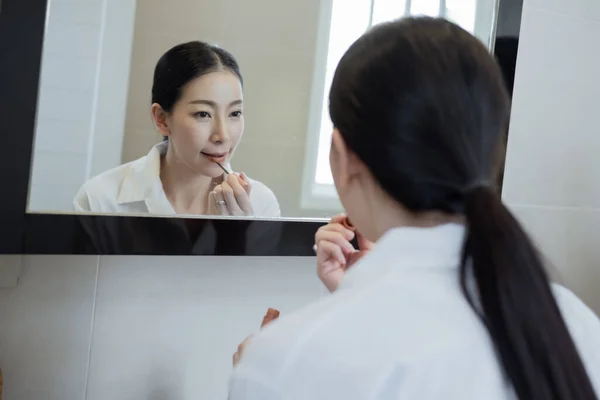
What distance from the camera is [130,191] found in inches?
31.8

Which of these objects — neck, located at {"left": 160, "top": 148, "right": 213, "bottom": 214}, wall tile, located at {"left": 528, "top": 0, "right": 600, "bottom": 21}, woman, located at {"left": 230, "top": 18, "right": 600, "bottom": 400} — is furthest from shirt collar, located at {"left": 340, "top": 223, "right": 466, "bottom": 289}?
wall tile, located at {"left": 528, "top": 0, "right": 600, "bottom": 21}

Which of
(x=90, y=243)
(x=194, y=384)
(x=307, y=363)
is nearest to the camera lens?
(x=307, y=363)

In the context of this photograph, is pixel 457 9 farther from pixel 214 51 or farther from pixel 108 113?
pixel 108 113

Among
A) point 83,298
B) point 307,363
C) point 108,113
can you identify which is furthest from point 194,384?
point 307,363

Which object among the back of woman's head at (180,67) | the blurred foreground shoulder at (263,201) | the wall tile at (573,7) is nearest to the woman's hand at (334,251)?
the blurred foreground shoulder at (263,201)

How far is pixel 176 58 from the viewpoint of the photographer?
81 centimetres

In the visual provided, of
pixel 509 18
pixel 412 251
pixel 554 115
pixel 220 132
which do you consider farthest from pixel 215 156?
pixel 554 115

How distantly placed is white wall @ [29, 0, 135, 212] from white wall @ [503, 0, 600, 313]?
70 centimetres

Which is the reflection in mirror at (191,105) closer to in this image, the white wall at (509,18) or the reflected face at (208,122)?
the reflected face at (208,122)

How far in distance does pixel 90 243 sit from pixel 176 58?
0.83 ft

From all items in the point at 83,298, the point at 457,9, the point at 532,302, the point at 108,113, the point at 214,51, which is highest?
the point at 457,9

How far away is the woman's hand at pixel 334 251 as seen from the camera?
76 cm

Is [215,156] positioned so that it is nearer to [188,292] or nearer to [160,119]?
[160,119]

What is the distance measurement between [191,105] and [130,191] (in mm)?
135
